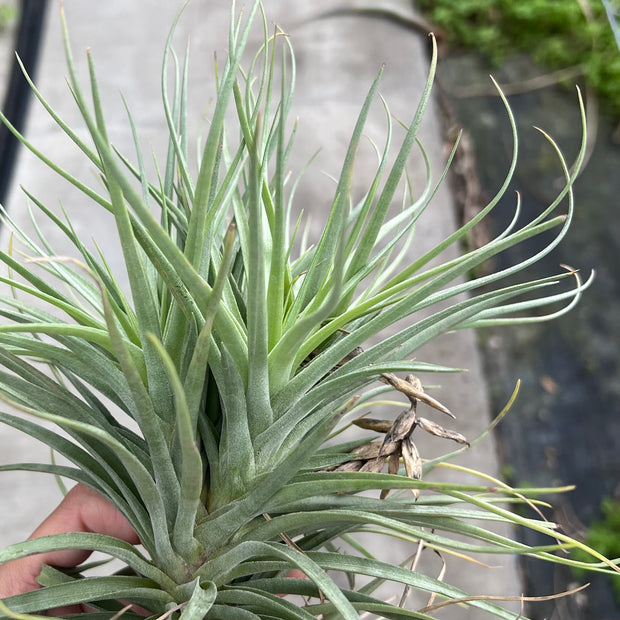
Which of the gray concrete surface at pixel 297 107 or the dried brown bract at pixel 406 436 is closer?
the dried brown bract at pixel 406 436

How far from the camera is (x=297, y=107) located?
80.8 inches

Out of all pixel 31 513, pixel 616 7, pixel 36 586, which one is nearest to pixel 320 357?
pixel 36 586

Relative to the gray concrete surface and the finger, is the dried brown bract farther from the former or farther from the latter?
the gray concrete surface

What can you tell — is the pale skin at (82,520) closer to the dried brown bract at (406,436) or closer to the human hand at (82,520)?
the human hand at (82,520)

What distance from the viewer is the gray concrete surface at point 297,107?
1.51m

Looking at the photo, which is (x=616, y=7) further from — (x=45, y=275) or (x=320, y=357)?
(x=320, y=357)

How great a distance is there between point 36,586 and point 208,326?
1.24 ft

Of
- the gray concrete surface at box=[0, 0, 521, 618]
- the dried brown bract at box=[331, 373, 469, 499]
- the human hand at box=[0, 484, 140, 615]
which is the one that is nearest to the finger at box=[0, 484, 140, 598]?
the human hand at box=[0, 484, 140, 615]

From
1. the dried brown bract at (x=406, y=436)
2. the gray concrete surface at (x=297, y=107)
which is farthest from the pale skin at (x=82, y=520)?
the gray concrete surface at (x=297, y=107)

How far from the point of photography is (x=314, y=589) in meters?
0.51

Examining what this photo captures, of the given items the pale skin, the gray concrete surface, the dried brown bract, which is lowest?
the pale skin

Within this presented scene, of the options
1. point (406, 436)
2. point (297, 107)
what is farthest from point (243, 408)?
point (297, 107)

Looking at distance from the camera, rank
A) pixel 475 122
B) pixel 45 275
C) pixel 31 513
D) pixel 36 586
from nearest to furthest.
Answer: pixel 36 586
pixel 31 513
pixel 45 275
pixel 475 122

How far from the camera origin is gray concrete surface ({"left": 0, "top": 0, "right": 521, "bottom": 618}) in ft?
4.95
